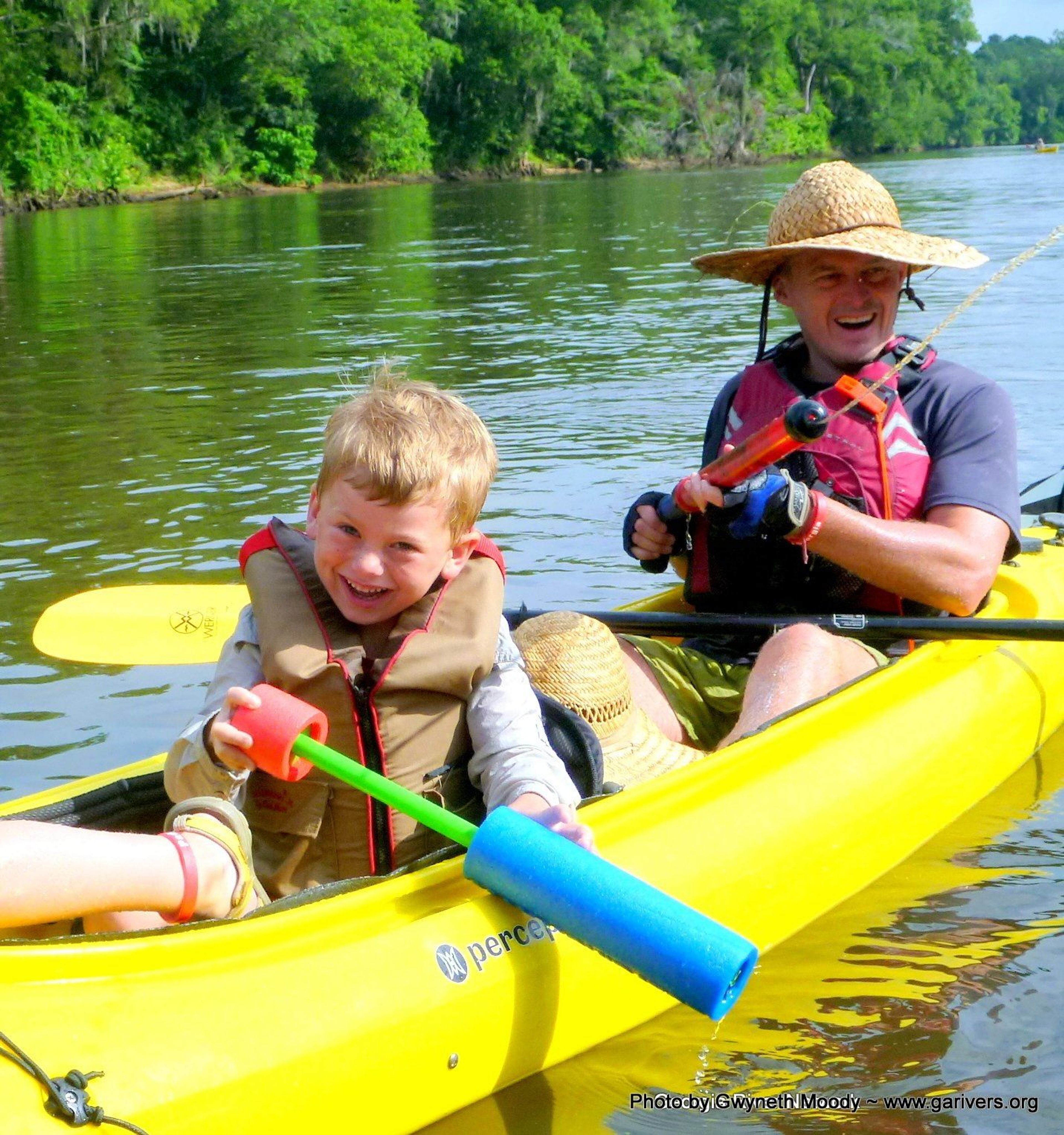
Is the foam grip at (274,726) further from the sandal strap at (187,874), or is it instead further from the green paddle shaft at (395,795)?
the sandal strap at (187,874)

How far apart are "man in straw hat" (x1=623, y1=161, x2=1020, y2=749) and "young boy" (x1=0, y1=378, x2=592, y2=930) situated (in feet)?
3.00

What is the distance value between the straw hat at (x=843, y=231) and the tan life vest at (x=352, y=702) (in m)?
1.48

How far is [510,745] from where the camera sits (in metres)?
2.72

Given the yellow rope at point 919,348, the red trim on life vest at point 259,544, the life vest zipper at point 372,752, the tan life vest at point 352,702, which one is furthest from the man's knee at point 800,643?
the red trim on life vest at point 259,544

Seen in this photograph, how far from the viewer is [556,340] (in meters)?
11.8

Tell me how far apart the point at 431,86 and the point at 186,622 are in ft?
156

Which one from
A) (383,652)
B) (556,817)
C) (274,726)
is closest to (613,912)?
(556,817)

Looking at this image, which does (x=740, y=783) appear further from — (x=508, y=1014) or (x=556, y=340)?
(x=556, y=340)

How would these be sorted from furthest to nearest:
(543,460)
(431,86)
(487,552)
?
(431,86) < (543,460) < (487,552)

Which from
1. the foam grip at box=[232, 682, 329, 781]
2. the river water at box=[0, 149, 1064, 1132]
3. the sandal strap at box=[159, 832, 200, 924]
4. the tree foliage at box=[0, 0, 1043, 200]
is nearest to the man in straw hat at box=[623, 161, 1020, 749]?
the river water at box=[0, 149, 1064, 1132]

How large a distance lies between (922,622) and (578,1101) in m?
1.47

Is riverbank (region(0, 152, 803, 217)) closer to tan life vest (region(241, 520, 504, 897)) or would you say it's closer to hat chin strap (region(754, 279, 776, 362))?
hat chin strap (region(754, 279, 776, 362))

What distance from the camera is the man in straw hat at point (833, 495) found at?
3539 millimetres

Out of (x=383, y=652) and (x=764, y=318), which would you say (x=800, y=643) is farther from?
(x=383, y=652)
